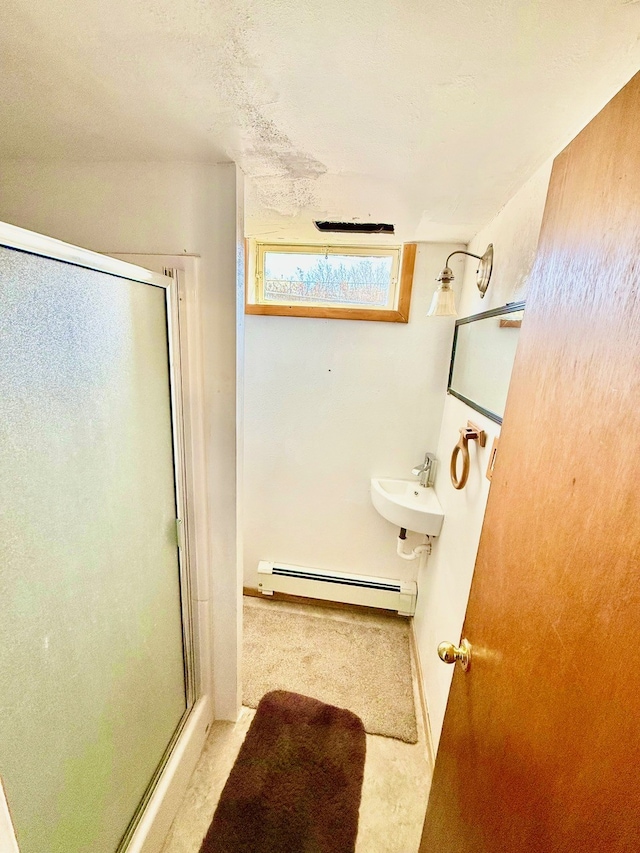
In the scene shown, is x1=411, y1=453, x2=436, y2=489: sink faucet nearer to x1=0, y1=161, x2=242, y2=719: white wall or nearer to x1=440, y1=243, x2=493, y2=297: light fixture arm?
x1=440, y1=243, x2=493, y2=297: light fixture arm

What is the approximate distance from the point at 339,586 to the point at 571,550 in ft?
6.17

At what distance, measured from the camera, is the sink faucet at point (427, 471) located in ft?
6.30

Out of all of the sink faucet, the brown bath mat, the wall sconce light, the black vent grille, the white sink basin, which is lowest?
the brown bath mat

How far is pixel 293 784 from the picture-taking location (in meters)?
1.30

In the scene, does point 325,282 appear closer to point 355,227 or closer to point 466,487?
point 355,227

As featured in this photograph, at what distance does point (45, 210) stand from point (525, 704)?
6.10 feet

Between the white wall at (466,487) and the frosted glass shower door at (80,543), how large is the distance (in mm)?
1079

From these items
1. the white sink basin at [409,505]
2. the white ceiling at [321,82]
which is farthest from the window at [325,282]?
the white sink basin at [409,505]

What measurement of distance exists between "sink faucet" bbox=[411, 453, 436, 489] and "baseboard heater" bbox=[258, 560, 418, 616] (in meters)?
0.69

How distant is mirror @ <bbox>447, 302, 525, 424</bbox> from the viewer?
105cm

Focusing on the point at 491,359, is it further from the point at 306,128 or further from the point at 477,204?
the point at 306,128

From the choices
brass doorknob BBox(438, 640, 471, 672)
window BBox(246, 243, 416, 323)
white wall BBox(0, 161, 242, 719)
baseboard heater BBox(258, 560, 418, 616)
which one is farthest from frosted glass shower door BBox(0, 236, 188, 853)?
baseboard heater BBox(258, 560, 418, 616)

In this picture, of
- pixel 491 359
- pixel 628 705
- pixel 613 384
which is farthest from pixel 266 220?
pixel 628 705

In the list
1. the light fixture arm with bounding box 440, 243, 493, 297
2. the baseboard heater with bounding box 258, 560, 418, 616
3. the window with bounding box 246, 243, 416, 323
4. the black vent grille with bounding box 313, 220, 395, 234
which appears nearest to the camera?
the light fixture arm with bounding box 440, 243, 493, 297
